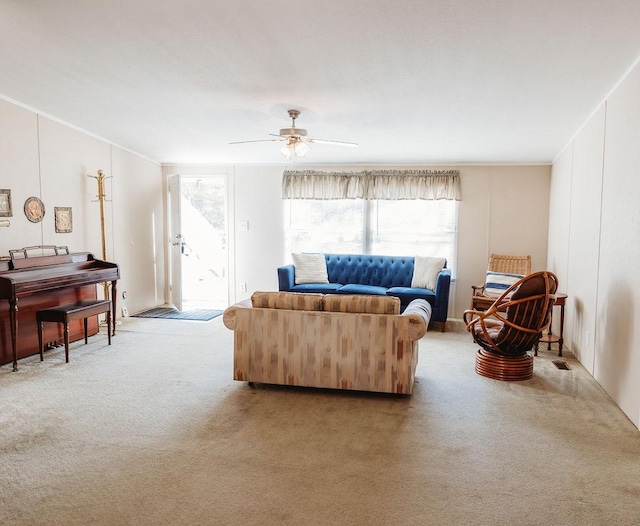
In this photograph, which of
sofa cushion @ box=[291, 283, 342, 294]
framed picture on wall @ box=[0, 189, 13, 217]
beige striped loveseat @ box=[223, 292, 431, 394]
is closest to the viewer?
beige striped loveseat @ box=[223, 292, 431, 394]

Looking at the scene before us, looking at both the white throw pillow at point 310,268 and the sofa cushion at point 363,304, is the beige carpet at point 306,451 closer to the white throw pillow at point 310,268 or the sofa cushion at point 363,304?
the sofa cushion at point 363,304

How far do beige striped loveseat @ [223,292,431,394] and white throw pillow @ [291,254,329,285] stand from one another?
9.37ft

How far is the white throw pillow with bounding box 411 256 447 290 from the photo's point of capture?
19.7ft

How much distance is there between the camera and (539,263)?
647 cm

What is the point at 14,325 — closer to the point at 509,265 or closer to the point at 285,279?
the point at 285,279

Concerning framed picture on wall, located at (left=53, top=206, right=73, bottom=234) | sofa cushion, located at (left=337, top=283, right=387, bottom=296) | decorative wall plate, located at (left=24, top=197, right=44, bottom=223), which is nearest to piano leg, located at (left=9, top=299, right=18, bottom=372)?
decorative wall plate, located at (left=24, top=197, right=44, bottom=223)

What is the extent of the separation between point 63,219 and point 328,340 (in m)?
3.57

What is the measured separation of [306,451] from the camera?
2.58m

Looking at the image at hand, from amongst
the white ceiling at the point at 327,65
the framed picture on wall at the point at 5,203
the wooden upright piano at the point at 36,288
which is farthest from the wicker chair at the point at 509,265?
the framed picture on wall at the point at 5,203

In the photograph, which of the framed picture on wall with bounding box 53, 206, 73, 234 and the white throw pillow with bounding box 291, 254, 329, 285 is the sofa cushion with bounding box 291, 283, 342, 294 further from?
the framed picture on wall with bounding box 53, 206, 73, 234

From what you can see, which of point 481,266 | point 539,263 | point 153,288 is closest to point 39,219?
point 153,288

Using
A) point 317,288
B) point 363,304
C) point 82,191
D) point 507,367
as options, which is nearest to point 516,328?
point 507,367

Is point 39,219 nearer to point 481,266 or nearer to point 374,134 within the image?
point 374,134

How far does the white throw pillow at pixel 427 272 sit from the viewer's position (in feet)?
19.7
